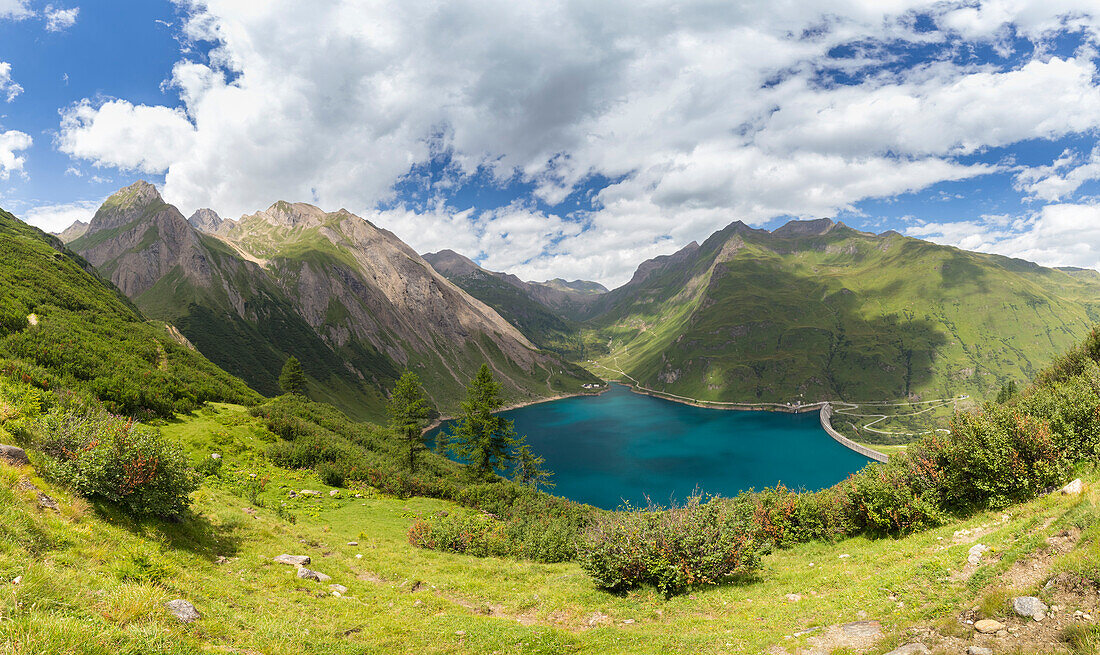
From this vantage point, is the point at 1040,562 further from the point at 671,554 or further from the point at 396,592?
the point at 396,592

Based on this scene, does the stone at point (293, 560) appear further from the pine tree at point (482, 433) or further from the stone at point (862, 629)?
the pine tree at point (482, 433)

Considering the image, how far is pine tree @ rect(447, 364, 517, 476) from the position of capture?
4322cm

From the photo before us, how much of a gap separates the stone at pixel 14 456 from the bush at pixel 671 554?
1770cm

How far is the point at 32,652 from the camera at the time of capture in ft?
18.0

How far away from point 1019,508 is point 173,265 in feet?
836

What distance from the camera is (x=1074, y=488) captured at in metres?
13.7

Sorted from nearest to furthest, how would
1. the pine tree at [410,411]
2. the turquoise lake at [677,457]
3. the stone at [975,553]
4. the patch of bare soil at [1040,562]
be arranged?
1. the patch of bare soil at [1040,562]
2. the stone at [975,553]
3. the pine tree at [410,411]
4. the turquoise lake at [677,457]

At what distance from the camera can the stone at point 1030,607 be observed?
710 cm

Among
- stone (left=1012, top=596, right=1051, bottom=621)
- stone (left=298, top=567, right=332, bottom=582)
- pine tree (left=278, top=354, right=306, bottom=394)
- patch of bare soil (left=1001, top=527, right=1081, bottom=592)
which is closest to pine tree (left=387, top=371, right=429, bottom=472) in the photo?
stone (left=298, top=567, right=332, bottom=582)

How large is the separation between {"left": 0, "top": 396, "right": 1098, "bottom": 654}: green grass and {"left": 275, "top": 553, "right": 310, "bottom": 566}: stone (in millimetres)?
386

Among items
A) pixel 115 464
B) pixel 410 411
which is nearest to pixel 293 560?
Answer: pixel 115 464

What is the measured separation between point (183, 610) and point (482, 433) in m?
35.5

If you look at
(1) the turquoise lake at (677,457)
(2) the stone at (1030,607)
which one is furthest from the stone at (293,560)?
(1) the turquoise lake at (677,457)

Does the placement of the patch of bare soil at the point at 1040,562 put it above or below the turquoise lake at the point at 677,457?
above
